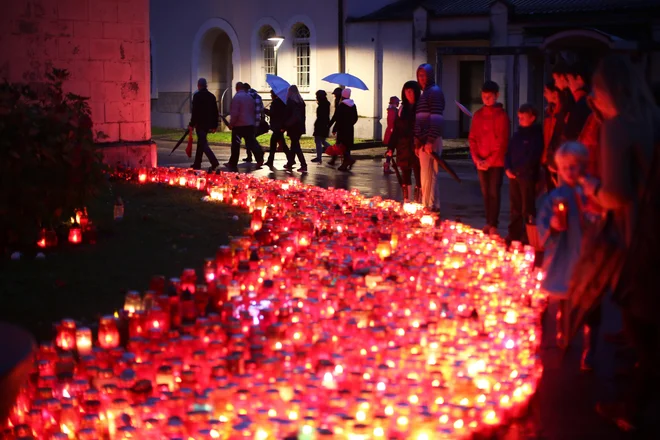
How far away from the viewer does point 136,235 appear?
35.2ft

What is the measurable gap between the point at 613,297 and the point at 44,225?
6163 mm

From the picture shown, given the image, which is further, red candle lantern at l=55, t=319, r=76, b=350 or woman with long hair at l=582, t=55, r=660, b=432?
red candle lantern at l=55, t=319, r=76, b=350

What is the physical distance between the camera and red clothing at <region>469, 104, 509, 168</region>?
11.2m

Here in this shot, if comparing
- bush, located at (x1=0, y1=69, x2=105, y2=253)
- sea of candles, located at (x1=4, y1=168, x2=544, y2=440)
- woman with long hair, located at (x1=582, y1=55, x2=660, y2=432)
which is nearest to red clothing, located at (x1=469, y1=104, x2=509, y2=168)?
sea of candles, located at (x1=4, y1=168, x2=544, y2=440)

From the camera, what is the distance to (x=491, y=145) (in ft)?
37.0

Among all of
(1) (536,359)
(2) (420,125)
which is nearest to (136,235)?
(2) (420,125)

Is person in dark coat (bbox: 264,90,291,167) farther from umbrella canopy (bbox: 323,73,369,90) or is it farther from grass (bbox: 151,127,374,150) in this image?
grass (bbox: 151,127,374,150)

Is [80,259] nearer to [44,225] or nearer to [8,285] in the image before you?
[44,225]

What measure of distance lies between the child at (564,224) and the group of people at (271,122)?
14.4 m

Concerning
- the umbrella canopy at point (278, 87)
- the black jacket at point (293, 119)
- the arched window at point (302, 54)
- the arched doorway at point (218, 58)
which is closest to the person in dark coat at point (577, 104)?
the black jacket at point (293, 119)

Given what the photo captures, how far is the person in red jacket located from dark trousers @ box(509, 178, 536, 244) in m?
0.33

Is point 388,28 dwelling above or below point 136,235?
above

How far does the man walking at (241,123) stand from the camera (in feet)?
68.1

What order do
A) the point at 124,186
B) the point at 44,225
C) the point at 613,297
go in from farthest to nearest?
1. the point at 124,186
2. the point at 44,225
3. the point at 613,297
